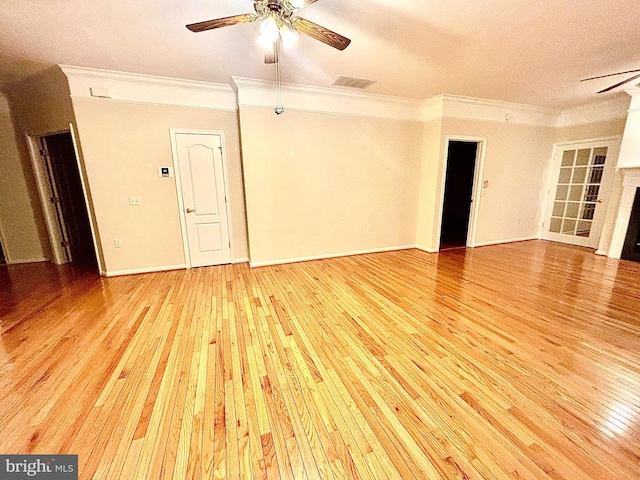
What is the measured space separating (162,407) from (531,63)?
5130mm

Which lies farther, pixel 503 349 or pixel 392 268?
pixel 392 268

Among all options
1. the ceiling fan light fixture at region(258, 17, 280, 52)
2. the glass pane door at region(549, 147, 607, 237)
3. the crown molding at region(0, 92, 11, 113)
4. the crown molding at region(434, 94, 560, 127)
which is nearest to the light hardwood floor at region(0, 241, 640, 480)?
the ceiling fan light fixture at region(258, 17, 280, 52)

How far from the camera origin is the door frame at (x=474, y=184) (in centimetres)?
482

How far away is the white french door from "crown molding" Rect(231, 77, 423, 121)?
352 cm

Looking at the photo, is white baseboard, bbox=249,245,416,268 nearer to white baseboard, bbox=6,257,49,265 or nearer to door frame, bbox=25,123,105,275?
door frame, bbox=25,123,105,275

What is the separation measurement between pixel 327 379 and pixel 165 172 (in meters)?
3.76

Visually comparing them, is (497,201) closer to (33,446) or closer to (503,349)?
(503,349)

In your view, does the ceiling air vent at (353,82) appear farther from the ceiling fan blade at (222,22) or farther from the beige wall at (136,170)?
the ceiling fan blade at (222,22)

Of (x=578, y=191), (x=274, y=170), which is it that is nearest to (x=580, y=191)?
(x=578, y=191)

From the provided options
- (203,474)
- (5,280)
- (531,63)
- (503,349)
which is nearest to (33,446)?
(203,474)

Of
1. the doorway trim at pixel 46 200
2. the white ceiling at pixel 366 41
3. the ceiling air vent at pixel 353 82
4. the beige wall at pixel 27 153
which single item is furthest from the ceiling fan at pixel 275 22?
the doorway trim at pixel 46 200

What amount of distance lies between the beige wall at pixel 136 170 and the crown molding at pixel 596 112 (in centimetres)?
672

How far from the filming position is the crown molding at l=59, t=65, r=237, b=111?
3389mm

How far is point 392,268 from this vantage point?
4.19 metres
